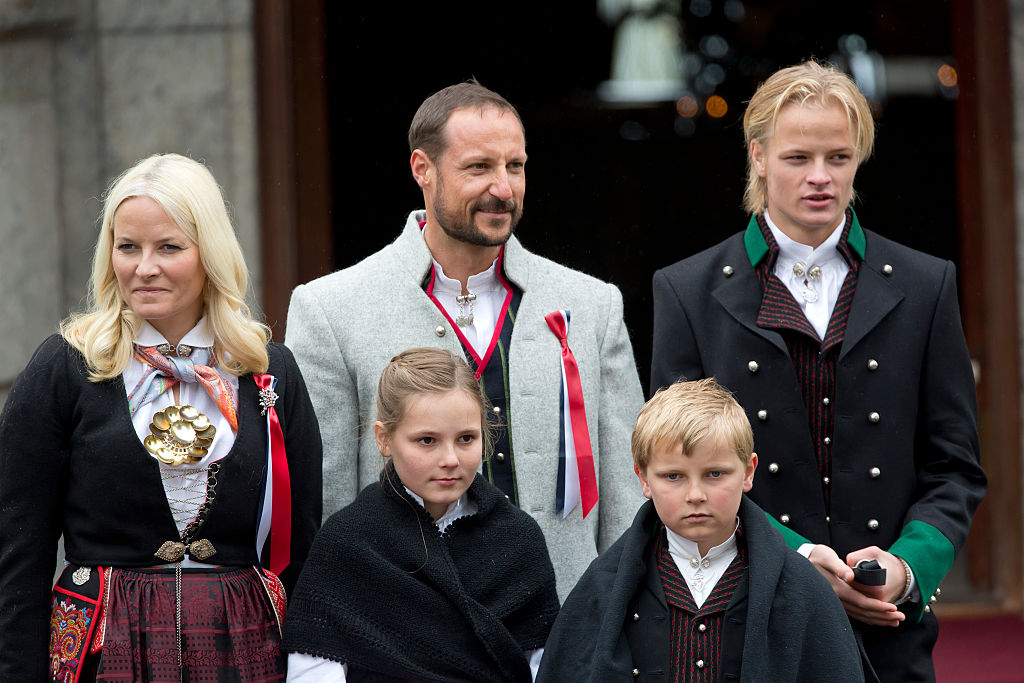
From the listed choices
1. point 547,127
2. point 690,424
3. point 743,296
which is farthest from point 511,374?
point 547,127

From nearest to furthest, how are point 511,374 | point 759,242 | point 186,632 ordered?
point 186,632 → point 759,242 → point 511,374

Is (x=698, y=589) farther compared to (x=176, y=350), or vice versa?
(x=176, y=350)

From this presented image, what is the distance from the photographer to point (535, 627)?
264 cm

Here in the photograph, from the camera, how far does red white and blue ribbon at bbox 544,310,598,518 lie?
2.97 meters

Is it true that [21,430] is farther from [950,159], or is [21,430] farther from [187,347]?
[950,159]

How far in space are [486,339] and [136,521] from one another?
907 millimetres

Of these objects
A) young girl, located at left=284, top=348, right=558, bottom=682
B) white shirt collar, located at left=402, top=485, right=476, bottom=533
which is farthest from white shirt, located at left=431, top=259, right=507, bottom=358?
white shirt collar, located at left=402, top=485, right=476, bottom=533

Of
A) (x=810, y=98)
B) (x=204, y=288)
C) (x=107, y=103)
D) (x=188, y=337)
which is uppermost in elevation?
(x=107, y=103)

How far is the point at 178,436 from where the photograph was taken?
2.59 m

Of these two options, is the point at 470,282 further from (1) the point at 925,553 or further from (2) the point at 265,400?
(1) the point at 925,553

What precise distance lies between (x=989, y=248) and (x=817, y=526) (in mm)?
2666

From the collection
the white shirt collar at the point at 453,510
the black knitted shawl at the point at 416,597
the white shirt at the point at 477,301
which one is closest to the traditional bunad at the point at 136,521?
the black knitted shawl at the point at 416,597

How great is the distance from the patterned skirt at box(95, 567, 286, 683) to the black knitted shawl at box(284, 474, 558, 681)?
0.30ft

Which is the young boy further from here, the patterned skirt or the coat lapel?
the patterned skirt
